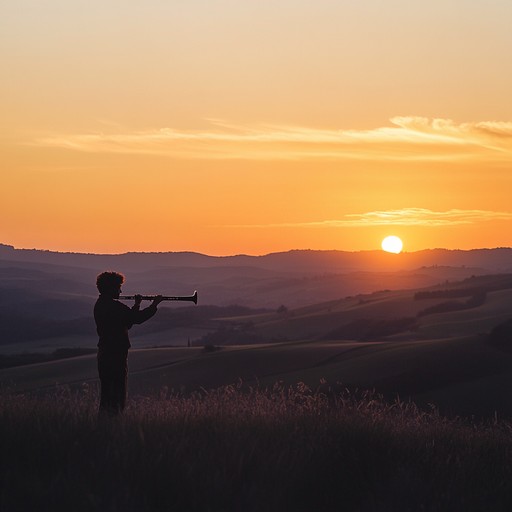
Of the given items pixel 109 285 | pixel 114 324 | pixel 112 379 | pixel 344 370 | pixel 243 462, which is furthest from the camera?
pixel 344 370

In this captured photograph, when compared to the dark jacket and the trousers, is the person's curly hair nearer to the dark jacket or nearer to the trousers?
the dark jacket

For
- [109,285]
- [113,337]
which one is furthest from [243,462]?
[109,285]

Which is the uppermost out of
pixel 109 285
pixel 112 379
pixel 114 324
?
pixel 109 285

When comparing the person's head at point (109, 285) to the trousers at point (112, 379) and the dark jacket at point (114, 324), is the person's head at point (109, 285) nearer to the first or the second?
the dark jacket at point (114, 324)

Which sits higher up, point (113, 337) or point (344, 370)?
point (113, 337)

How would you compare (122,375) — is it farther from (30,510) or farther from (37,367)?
(37,367)

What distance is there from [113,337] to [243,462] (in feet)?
9.23

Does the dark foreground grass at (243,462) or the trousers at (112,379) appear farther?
the trousers at (112,379)

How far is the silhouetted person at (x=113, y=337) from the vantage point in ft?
37.6

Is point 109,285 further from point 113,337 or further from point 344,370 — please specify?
point 344,370

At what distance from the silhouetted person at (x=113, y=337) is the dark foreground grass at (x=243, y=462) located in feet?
1.52

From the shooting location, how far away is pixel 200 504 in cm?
866

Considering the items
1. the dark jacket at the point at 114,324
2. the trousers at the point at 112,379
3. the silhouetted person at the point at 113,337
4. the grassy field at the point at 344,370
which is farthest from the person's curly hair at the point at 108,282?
the grassy field at the point at 344,370

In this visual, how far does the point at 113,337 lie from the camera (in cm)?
1159
